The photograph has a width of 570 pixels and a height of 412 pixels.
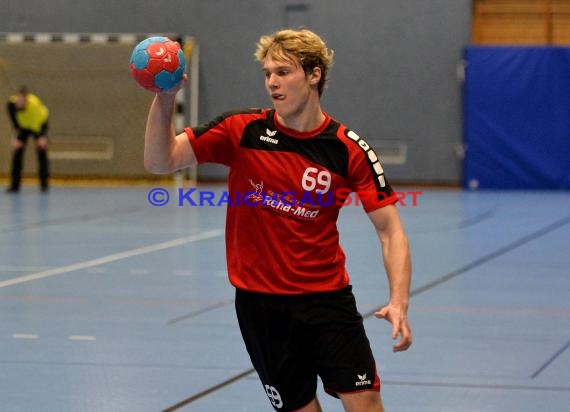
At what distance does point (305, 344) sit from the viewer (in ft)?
15.5

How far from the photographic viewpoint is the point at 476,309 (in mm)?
9945

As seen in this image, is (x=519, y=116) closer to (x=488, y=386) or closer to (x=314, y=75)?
(x=488, y=386)

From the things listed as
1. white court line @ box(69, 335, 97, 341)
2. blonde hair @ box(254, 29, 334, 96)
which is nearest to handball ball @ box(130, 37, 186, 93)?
blonde hair @ box(254, 29, 334, 96)

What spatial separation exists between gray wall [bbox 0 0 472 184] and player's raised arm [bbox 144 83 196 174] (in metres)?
20.8

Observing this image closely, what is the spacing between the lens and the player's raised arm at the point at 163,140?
→ 14.8 feet

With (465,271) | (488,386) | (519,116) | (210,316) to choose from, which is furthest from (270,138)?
(519,116)

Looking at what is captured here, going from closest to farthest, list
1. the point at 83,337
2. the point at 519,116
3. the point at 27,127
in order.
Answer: the point at 83,337
the point at 27,127
the point at 519,116

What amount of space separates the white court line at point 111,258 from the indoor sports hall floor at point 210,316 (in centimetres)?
2

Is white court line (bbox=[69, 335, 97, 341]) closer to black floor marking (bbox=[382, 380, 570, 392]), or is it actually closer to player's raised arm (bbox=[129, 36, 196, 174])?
black floor marking (bbox=[382, 380, 570, 392])

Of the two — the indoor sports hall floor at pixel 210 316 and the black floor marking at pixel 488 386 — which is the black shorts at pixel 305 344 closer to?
the indoor sports hall floor at pixel 210 316

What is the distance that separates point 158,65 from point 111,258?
9138 millimetres

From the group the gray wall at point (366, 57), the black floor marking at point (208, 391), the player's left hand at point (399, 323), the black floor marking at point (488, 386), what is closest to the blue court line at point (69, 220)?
the gray wall at point (366, 57)

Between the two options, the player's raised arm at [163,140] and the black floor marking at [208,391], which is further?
the black floor marking at [208,391]

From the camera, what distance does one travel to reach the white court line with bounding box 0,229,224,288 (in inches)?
462
